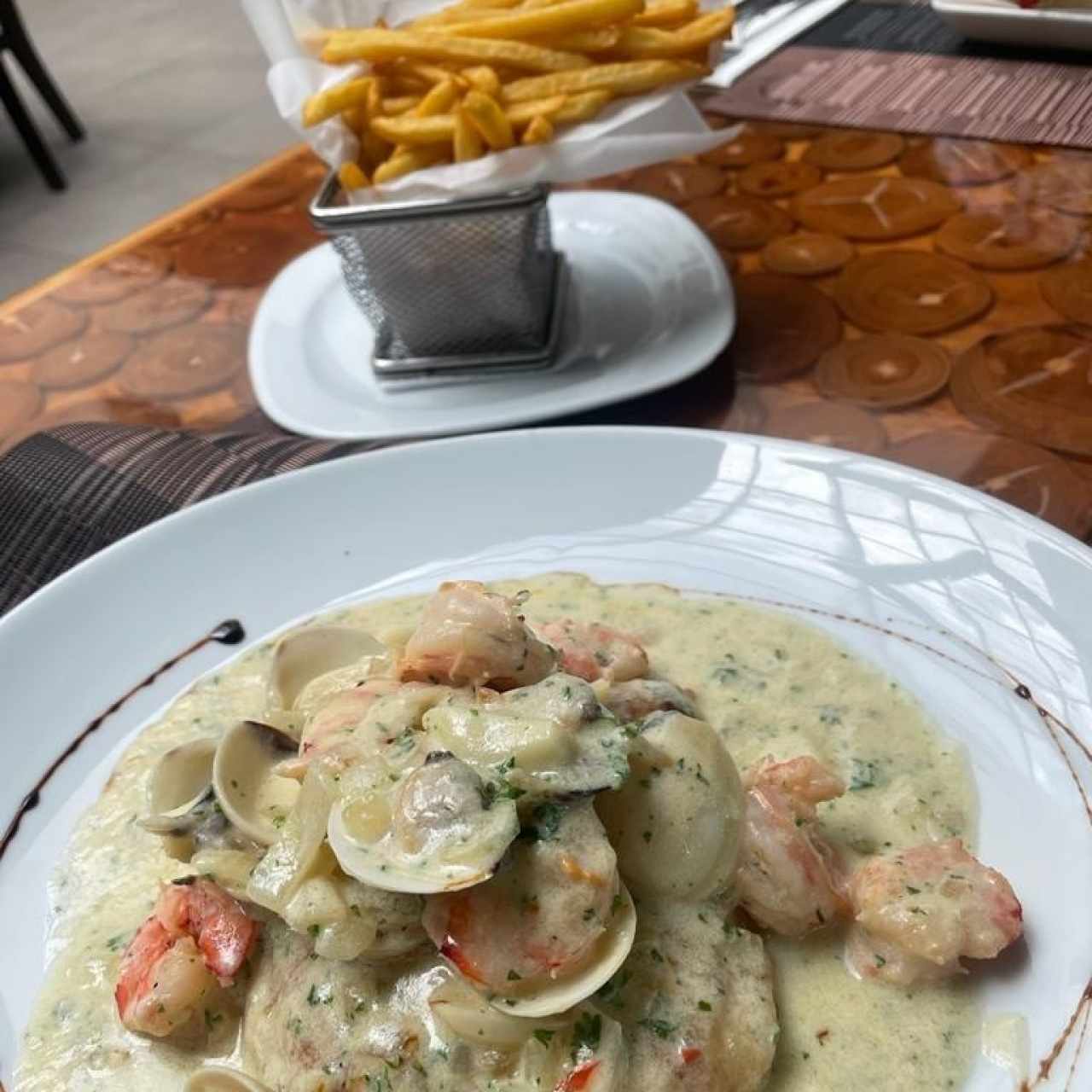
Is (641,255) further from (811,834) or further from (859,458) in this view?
(811,834)

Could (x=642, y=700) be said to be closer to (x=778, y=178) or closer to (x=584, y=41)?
(x=584, y=41)

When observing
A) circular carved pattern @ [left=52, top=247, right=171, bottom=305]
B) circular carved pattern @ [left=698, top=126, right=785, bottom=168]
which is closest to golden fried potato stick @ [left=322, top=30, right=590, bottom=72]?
circular carved pattern @ [left=698, top=126, right=785, bottom=168]

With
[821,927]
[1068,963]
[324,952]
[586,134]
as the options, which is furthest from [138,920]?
[586,134]

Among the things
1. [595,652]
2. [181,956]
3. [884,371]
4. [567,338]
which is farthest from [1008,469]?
[181,956]

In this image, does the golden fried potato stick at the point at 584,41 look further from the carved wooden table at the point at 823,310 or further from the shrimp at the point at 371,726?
the shrimp at the point at 371,726

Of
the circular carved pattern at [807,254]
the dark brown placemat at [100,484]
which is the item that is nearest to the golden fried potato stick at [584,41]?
the circular carved pattern at [807,254]
